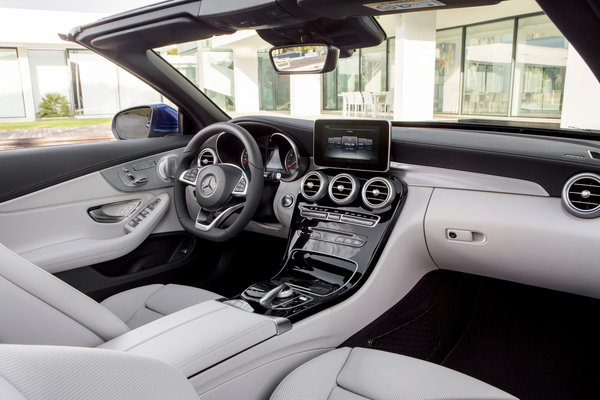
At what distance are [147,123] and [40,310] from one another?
6.25 ft

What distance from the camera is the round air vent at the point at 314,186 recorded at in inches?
78.3

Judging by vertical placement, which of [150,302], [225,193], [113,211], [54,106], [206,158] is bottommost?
[150,302]

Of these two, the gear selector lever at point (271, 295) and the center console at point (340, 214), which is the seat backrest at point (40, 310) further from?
the center console at point (340, 214)

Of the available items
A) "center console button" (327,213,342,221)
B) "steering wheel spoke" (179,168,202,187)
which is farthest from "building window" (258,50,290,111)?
"center console button" (327,213,342,221)

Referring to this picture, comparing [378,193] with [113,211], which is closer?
[378,193]

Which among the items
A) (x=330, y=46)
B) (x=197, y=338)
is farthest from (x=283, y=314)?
(x=330, y=46)

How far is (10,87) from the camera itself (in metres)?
8.16

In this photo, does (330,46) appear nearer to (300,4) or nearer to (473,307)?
(300,4)

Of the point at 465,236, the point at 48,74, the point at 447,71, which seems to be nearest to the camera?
the point at 465,236

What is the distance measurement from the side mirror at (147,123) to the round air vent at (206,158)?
1.96 ft

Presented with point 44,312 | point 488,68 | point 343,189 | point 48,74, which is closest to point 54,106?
point 48,74

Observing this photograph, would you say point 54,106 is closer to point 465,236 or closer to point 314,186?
point 314,186

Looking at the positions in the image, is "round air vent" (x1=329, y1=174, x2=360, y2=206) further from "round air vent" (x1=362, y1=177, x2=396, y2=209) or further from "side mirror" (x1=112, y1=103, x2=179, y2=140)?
"side mirror" (x1=112, y1=103, x2=179, y2=140)

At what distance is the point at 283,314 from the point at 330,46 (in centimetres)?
106
